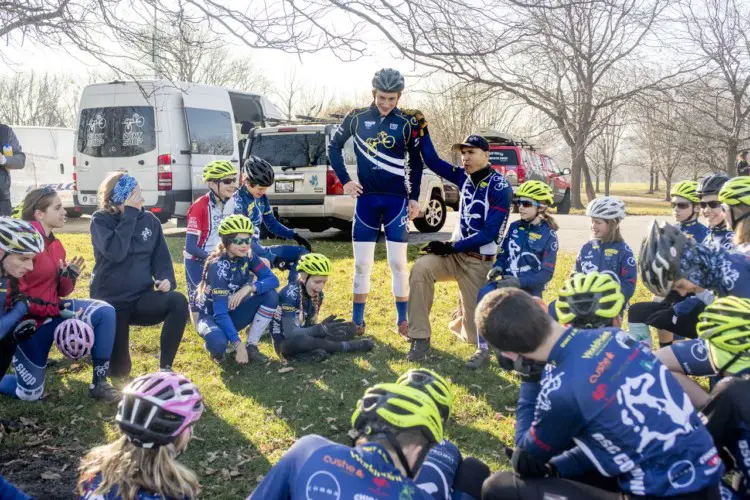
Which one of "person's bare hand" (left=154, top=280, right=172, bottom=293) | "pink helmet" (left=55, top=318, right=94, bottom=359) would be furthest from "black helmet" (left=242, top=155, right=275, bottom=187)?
"pink helmet" (left=55, top=318, right=94, bottom=359)

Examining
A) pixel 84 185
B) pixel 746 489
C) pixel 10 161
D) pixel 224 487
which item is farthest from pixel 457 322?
pixel 84 185

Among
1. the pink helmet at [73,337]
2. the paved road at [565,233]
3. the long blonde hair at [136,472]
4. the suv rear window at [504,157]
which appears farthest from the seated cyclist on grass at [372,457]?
the suv rear window at [504,157]

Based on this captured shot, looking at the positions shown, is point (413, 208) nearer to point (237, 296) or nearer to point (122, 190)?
point (237, 296)

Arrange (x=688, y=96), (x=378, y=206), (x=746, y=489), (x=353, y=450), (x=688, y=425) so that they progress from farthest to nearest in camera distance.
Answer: (x=688, y=96)
(x=378, y=206)
(x=746, y=489)
(x=688, y=425)
(x=353, y=450)

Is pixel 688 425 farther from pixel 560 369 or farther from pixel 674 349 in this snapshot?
pixel 674 349

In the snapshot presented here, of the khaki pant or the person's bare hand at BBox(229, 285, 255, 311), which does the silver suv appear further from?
the person's bare hand at BBox(229, 285, 255, 311)

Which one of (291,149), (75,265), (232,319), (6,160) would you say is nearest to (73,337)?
(75,265)

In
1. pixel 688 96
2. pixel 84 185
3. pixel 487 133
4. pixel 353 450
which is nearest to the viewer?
pixel 353 450

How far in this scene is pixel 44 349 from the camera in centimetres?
576

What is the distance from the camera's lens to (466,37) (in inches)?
225

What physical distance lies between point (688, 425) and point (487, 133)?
2512 cm

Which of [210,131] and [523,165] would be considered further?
[523,165]

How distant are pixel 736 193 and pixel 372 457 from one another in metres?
3.75

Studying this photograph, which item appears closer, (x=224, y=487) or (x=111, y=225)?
(x=224, y=487)
